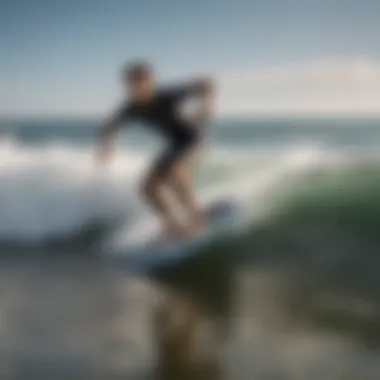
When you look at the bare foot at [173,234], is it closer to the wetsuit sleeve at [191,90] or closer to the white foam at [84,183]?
the white foam at [84,183]

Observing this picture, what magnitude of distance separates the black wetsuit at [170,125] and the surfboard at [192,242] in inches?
4.4

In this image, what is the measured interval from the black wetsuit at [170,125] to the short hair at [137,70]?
47 millimetres

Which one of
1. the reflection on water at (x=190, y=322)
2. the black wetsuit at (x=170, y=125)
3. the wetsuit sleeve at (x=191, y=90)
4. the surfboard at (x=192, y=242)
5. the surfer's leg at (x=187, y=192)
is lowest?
the reflection on water at (x=190, y=322)

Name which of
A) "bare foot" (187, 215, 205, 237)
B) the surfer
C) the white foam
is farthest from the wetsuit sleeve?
"bare foot" (187, 215, 205, 237)

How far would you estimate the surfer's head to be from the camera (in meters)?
1.30

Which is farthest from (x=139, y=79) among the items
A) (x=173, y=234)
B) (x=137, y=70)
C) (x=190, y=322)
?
(x=190, y=322)

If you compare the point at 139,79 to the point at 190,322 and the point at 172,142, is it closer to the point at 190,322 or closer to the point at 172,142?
the point at 172,142

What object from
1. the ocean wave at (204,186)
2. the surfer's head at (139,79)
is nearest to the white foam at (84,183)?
the ocean wave at (204,186)

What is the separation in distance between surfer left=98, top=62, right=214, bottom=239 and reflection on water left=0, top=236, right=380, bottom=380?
0.29 ft

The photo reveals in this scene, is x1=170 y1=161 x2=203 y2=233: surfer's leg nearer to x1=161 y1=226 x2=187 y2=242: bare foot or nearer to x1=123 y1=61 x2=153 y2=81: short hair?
x1=161 y1=226 x2=187 y2=242: bare foot

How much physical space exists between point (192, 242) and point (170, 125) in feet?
0.71

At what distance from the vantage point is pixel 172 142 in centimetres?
129

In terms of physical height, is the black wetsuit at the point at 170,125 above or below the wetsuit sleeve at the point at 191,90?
below

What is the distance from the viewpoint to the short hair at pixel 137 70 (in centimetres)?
131
